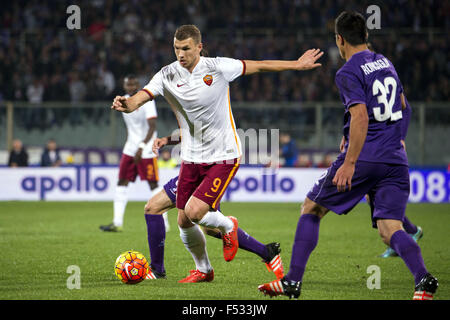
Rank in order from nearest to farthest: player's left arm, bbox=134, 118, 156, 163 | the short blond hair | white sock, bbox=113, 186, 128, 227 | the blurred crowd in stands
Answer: the short blond hair, player's left arm, bbox=134, 118, 156, 163, white sock, bbox=113, 186, 128, 227, the blurred crowd in stands

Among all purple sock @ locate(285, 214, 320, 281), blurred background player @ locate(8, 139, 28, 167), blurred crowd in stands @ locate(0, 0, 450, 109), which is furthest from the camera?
blurred crowd in stands @ locate(0, 0, 450, 109)

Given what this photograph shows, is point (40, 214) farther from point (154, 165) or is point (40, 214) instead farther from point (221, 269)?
point (221, 269)

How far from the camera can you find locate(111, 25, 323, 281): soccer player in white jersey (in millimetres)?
6184

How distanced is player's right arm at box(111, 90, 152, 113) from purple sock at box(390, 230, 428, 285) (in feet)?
7.72

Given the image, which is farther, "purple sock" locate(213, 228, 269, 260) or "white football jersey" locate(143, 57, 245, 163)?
"purple sock" locate(213, 228, 269, 260)

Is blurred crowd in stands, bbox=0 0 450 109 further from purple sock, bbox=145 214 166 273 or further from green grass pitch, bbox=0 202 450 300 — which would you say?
purple sock, bbox=145 214 166 273

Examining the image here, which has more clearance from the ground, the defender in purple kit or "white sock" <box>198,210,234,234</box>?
the defender in purple kit

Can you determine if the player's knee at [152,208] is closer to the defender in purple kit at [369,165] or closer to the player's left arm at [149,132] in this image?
the defender in purple kit at [369,165]

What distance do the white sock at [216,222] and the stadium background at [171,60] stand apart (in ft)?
31.7

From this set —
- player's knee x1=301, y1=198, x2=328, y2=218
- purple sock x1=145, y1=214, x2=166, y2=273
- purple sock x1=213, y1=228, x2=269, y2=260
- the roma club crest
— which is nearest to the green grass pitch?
purple sock x1=145, y1=214, x2=166, y2=273

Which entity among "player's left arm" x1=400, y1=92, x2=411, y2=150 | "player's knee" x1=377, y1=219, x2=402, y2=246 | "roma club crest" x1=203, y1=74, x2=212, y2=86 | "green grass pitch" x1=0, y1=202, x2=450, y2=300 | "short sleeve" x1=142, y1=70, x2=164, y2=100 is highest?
"roma club crest" x1=203, y1=74, x2=212, y2=86

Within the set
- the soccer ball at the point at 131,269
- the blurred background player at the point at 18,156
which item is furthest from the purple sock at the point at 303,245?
the blurred background player at the point at 18,156

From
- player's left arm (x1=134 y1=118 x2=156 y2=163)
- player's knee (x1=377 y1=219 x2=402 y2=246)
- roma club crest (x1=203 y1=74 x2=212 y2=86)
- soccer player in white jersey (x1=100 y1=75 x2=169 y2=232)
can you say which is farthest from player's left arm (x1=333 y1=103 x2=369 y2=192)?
soccer player in white jersey (x1=100 y1=75 x2=169 y2=232)

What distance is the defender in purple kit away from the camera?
17.2ft
